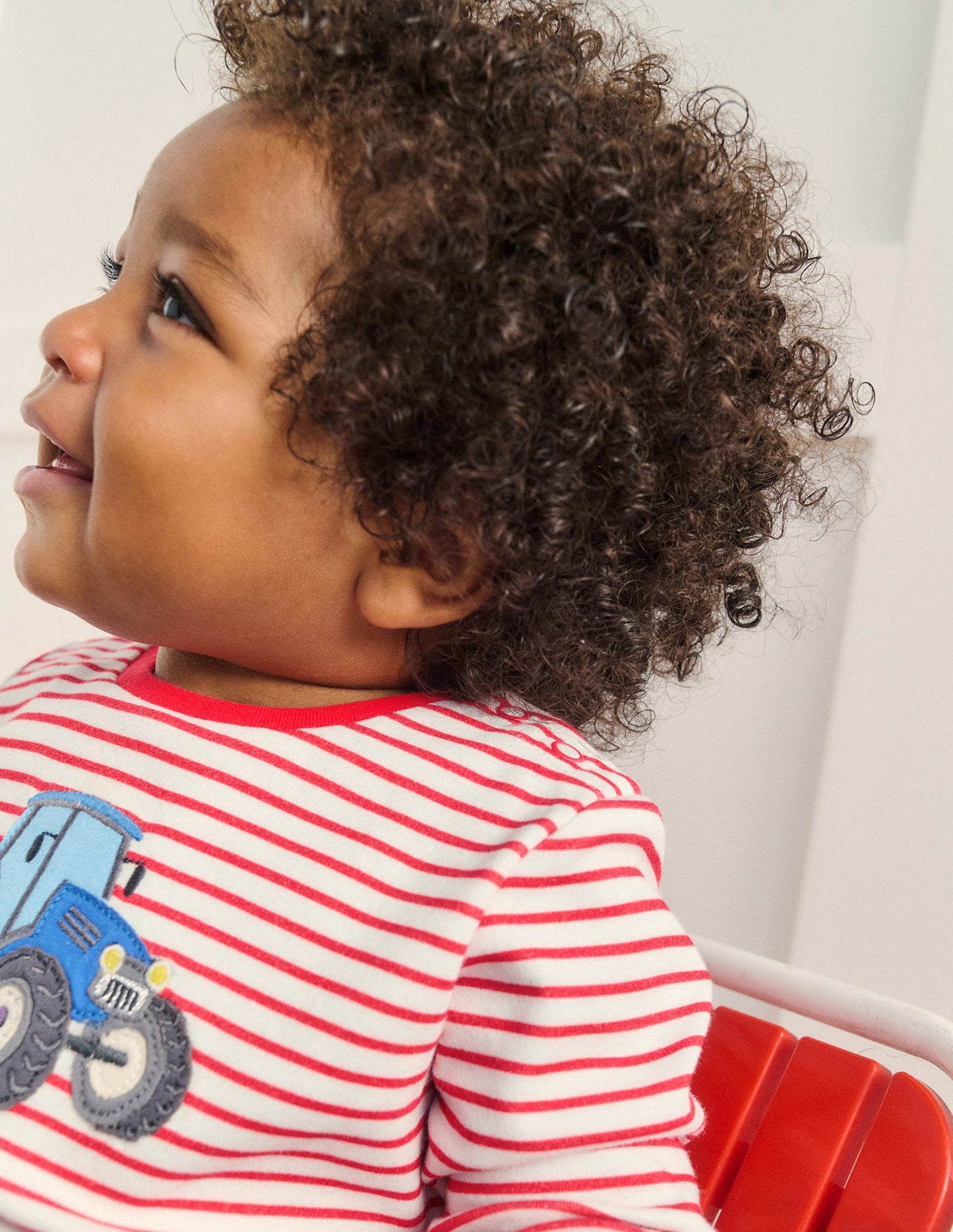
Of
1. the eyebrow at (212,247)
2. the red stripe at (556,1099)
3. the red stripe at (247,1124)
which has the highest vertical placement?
the eyebrow at (212,247)

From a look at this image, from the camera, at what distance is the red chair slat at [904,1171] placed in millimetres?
559

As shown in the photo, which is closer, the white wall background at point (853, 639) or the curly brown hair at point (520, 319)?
the curly brown hair at point (520, 319)

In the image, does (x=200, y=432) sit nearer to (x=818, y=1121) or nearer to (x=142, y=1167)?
(x=142, y=1167)

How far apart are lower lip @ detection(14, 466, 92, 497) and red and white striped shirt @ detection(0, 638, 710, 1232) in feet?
0.48

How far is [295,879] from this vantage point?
546mm

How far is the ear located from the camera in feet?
1.90

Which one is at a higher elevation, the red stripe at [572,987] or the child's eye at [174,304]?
the child's eye at [174,304]

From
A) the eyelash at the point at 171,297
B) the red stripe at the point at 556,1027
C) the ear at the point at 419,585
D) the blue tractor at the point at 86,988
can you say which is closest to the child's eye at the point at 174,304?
the eyelash at the point at 171,297

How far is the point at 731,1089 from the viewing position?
0.64 meters

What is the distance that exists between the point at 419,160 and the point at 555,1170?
0.46 m

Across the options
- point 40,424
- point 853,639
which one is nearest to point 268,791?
point 40,424

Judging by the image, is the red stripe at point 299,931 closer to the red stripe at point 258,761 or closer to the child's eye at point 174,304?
the red stripe at point 258,761

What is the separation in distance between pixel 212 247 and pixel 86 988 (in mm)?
356

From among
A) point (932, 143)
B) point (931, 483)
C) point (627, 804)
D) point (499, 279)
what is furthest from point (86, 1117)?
point (932, 143)
